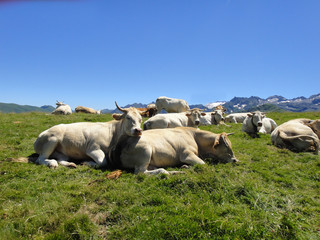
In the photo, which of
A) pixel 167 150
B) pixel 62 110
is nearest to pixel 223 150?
pixel 167 150

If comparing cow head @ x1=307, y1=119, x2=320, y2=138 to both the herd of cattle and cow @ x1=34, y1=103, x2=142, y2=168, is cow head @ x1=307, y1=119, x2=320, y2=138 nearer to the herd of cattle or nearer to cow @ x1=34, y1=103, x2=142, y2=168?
the herd of cattle

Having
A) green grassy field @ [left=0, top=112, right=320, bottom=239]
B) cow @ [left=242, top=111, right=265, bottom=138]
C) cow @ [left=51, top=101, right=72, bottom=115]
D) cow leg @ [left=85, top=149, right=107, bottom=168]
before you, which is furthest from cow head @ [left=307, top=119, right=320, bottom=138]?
cow @ [left=51, top=101, right=72, bottom=115]

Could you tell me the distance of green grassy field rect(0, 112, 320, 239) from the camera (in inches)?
140

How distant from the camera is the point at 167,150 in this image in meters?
7.38

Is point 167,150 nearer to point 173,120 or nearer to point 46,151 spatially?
point 46,151

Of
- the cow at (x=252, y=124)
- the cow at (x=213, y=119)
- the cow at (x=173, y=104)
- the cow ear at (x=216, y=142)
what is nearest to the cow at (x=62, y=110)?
the cow at (x=173, y=104)

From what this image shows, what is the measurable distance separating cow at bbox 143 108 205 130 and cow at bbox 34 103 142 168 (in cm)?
525

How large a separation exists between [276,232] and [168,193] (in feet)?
7.58

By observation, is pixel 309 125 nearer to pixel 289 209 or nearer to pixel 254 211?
pixel 289 209

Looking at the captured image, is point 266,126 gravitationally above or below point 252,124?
below

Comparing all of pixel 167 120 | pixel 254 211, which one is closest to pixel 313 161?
pixel 254 211

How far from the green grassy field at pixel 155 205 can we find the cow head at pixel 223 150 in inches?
34.5

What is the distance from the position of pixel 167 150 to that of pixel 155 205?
303 centimetres

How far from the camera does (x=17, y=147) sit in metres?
9.61
